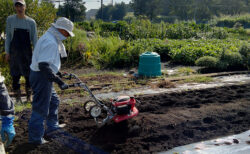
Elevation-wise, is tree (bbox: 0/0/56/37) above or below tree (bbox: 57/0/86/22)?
below

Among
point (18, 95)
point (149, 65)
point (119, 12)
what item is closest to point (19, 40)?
point (18, 95)

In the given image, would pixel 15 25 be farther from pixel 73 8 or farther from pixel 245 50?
pixel 73 8

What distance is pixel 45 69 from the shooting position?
353 cm

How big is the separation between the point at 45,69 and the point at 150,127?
6.47ft

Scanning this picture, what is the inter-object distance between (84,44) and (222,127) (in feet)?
25.8

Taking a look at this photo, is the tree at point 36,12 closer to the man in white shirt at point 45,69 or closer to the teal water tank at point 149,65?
the teal water tank at point 149,65

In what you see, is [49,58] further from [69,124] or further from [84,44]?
[84,44]

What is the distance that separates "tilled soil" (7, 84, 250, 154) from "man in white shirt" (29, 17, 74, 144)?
1.07ft

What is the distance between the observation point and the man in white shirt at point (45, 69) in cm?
357

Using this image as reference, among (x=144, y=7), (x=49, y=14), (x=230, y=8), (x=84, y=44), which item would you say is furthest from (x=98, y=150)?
(x=230, y=8)

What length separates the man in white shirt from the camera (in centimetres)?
357

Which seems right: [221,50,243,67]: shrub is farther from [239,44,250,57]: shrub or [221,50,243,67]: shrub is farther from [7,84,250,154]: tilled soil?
[7,84,250,154]: tilled soil

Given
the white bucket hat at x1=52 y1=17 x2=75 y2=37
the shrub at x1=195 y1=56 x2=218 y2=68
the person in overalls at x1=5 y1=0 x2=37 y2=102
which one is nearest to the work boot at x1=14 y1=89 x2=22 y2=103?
the person in overalls at x1=5 y1=0 x2=37 y2=102

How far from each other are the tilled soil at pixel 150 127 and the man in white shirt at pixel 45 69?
1.07ft
